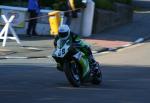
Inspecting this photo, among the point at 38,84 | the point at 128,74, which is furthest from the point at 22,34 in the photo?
the point at 38,84

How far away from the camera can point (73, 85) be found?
12.7 m

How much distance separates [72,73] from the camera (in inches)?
Result: 492

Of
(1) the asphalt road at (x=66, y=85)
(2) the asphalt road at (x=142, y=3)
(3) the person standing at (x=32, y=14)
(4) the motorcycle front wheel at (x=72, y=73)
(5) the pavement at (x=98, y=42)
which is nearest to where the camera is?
(1) the asphalt road at (x=66, y=85)

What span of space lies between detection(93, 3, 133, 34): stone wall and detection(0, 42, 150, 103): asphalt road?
8722mm

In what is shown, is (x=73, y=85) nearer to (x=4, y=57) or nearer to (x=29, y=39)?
(x=4, y=57)

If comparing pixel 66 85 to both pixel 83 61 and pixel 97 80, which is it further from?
pixel 97 80

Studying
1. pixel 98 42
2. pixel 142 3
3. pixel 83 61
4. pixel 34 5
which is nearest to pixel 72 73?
pixel 83 61

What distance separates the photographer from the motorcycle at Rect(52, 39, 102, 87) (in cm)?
1248

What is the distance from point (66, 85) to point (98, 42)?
1238 centimetres

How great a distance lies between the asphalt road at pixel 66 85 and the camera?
36.2 feet

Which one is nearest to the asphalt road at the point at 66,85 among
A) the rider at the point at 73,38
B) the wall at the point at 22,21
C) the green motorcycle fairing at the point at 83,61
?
the green motorcycle fairing at the point at 83,61

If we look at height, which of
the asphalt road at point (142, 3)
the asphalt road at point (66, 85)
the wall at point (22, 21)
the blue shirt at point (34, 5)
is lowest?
the asphalt road at point (142, 3)

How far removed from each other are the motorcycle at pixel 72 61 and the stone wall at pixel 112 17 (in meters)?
15.1

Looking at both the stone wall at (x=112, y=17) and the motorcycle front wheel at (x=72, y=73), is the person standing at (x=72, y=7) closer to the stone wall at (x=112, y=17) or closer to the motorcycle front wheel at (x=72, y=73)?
the stone wall at (x=112, y=17)
